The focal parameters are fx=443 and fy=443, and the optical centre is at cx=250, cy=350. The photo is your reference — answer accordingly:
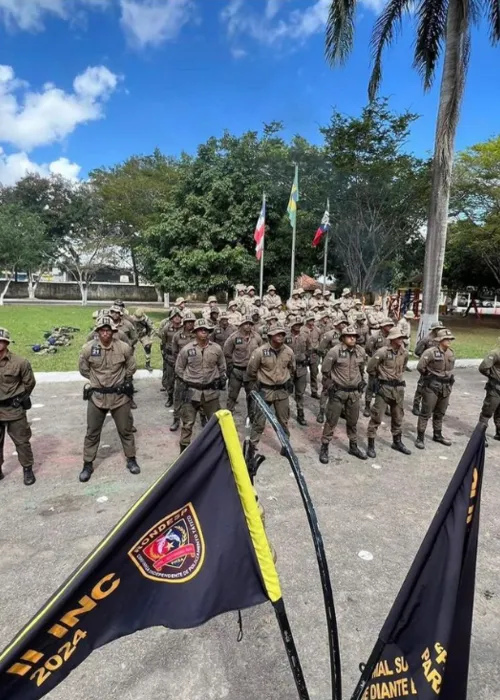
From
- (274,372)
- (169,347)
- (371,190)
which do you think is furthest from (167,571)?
(371,190)

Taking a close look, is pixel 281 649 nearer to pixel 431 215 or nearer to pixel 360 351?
pixel 360 351

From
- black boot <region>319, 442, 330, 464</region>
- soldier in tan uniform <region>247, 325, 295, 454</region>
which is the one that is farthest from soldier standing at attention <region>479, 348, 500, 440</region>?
soldier in tan uniform <region>247, 325, 295, 454</region>

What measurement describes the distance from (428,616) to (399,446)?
17.9 ft

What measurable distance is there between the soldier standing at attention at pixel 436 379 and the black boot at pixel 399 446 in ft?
1.15

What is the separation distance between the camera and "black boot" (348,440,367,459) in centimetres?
673

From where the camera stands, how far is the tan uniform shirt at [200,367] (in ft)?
20.9

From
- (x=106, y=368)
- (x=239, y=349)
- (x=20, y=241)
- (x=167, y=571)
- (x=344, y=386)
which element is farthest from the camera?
(x=20, y=241)

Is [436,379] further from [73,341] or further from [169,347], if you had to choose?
[73,341]

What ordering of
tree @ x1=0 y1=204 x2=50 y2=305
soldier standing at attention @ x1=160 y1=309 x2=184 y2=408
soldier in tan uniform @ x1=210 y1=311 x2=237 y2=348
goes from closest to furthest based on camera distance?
1. soldier standing at attention @ x1=160 y1=309 x2=184 y2=408
2. soldier in tan uniform @ x1=210 y1=311 x2=237 y2=348
3. tree @ x1=0 y1=204 x2=50 y2=305

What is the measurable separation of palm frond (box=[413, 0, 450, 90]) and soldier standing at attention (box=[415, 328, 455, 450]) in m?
11.7

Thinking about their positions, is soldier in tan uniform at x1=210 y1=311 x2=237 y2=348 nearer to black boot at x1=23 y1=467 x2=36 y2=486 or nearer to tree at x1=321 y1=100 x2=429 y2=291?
black boot at x1=23 y1=467 x2=36 y2=486

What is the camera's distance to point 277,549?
4273 millimetres

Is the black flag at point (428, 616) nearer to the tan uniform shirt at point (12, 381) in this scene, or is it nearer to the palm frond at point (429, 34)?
the tan uniform shirt at point (12, 381)

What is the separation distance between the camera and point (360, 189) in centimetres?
2191
